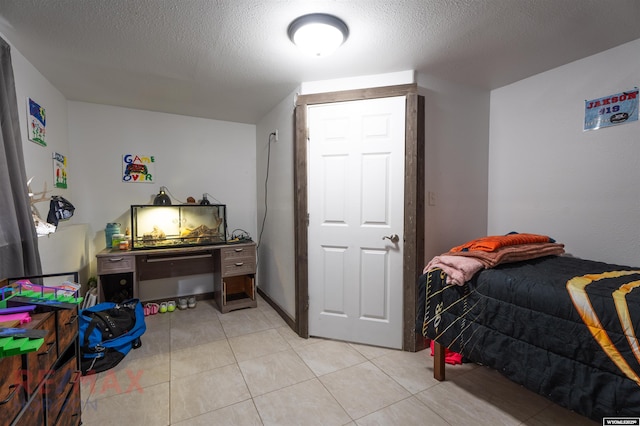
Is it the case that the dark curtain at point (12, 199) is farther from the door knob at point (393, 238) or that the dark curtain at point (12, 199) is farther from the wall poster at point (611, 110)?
the wall poster at point (611, 110)

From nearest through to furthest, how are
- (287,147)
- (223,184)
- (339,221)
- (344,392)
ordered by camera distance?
1. (344,392)
2. (339,221)
3. (287,147)
4. (223,184)

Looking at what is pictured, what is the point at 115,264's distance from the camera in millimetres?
2508

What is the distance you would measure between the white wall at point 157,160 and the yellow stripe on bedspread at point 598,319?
3206 millimetres

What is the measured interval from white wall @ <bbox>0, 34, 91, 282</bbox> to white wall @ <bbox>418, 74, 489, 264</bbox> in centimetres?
287

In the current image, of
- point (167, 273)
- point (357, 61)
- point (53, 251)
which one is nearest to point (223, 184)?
point (167, 273)

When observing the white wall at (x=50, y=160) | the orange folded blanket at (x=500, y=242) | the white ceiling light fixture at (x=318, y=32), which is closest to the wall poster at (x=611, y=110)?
the orange folded blanket at (x=500, y=242)

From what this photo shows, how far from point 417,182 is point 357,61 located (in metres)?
1.02

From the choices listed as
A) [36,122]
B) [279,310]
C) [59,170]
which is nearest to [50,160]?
[59,170]

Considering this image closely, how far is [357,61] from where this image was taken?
2010 mm

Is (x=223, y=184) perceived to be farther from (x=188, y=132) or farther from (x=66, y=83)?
(x=66, y=83)

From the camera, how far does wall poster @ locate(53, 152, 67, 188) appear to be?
7.77 feet

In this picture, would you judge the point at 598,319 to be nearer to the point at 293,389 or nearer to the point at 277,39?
the point at 293,389

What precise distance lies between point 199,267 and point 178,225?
613mm

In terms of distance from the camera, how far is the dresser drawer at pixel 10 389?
775 millimetres
